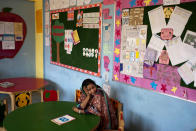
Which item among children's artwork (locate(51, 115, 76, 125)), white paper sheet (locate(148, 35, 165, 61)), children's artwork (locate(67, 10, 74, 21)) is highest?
children's artwork (locate(67, 10, 74, 21))

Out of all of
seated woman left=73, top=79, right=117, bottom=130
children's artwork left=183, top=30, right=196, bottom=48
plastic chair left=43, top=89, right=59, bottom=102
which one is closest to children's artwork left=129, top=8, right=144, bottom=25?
children's artwork left=183, top=30, right=196, bottom=48

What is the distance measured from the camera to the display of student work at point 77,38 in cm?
303

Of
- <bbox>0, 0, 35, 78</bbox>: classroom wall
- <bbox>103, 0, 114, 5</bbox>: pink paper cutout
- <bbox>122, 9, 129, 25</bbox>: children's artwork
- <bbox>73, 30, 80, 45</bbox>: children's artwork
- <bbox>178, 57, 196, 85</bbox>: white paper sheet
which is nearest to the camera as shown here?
<bbox>178, 57, 196, 85</bbox>: white paper sheet

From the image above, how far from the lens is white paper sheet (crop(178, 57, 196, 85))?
6.37ft

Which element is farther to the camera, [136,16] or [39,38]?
[39,38]

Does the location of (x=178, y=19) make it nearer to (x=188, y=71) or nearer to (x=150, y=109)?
(x=188, y=71)

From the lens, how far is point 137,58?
244cm

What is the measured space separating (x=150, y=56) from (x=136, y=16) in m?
0.57

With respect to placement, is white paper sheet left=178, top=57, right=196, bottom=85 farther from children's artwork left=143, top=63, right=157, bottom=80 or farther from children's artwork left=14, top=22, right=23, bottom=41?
children's artwork left=14, top=22, right=23, bottom=41

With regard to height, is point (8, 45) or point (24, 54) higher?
point (8, 45)

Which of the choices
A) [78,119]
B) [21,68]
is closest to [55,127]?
[78,119]

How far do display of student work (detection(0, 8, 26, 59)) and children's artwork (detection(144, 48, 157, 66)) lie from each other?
341 cm

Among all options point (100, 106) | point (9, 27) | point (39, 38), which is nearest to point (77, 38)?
point (100, 106)

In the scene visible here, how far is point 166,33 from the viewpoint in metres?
2.13
